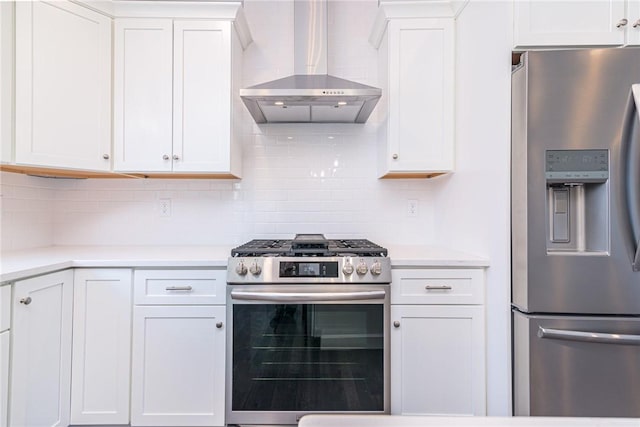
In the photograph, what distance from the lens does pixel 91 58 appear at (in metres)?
1.94

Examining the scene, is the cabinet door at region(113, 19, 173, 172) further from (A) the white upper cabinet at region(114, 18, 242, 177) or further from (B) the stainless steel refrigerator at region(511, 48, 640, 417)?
(B) the stainless steel refrigerator at region(511, 48, 640, 417)

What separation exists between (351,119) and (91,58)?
1.60 meters

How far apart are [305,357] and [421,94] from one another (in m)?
1.67

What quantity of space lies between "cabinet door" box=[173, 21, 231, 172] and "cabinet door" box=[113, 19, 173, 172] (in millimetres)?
54

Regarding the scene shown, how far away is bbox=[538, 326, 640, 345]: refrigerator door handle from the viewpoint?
140 centimetres

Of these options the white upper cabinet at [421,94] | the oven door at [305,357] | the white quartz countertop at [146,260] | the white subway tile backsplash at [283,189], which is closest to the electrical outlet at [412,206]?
the white subway tile backsplash at [283,189]

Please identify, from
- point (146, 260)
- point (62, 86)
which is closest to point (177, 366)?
point (146, 260)

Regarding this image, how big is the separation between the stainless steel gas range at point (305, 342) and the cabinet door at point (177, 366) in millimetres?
75

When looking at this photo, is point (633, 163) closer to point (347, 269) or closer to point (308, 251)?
point (347, 269)

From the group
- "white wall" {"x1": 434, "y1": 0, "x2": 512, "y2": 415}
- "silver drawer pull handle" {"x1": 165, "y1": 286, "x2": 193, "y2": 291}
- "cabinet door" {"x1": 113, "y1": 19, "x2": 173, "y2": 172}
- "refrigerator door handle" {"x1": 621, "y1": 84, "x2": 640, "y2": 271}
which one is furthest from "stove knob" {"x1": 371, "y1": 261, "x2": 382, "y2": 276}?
"cabinet door" {"x1": 113, "y1": 19, "x2": 173, "y2": 172}

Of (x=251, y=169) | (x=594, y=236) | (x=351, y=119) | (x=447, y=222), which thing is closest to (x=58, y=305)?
(x=251, y=169)

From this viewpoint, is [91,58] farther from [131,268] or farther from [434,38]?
[434,38]

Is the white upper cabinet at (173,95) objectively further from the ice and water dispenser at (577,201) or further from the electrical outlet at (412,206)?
the ice and water dispenser at (577,201)

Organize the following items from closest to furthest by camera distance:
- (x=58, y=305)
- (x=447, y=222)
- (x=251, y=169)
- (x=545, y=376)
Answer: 1. (x=545, y=376)
2. (x=58, y=305)
3. (x=447, y=222)
4. (x=251, y=169)
